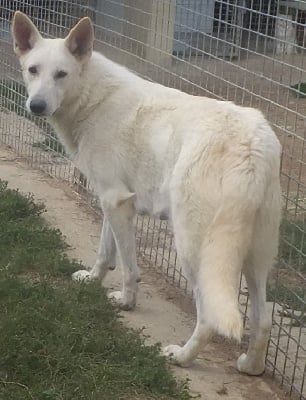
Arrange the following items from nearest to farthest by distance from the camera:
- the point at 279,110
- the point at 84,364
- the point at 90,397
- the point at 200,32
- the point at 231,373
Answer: the point at 90,397, the point at 84,364, the point at 231,373, the point at 279,110, the point at 200,32

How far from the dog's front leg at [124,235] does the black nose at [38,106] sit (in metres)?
0.61

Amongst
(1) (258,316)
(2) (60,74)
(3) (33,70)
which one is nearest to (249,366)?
(1) (258,316)

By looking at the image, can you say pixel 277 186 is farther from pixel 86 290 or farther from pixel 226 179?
pixel 86 290

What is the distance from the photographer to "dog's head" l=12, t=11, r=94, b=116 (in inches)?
183

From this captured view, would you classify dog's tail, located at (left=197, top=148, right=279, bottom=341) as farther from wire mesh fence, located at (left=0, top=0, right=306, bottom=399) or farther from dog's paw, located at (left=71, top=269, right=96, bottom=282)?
dog's paw, located at (left=71, top=269, right=96, bottom=282)

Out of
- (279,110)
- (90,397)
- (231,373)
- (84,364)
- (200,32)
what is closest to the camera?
(90,397)

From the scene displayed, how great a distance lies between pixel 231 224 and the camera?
3.75 meters

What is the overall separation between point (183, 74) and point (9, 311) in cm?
203

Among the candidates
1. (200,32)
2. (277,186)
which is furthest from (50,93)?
(277,186)

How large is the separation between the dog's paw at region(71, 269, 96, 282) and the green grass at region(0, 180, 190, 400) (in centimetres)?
6

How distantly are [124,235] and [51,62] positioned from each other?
108cm

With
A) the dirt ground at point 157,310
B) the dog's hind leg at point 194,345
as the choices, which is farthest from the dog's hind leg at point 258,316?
the dog's hind leg at point 194,345

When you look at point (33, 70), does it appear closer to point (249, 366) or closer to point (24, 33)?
point (24, 33)

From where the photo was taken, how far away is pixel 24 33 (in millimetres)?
4840
